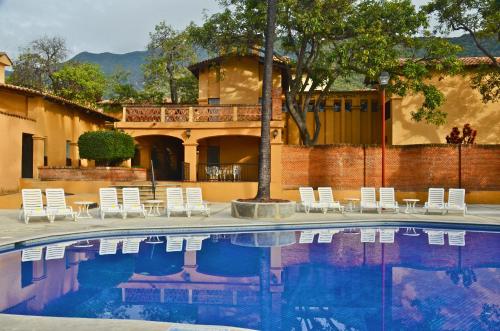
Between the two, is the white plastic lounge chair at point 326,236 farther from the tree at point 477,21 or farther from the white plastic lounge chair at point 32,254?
the tree at point 477,21

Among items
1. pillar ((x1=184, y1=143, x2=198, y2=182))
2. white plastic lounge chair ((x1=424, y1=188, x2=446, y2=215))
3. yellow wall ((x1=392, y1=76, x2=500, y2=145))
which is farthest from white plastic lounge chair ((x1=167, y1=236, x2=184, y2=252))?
yellow wall ((x1=392, y1=76, x2=500, y2=145))

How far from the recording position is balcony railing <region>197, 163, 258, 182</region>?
2261 centimetres

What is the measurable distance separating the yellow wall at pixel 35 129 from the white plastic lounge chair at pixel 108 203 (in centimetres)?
633

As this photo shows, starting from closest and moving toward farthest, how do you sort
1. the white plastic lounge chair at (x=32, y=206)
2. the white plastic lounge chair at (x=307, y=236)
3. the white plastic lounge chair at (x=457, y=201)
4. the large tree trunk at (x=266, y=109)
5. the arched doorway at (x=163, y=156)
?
the white plastic lounge chair at (x=307, y=236)
the white plastic lounge chair at (x=32, y=206)
the large tree trunk at (x=266, y=109)
the white plastic lounge chair at (x=457, y=201)
the arched doorway at (x=163, y=156)

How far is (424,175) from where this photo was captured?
2131cm

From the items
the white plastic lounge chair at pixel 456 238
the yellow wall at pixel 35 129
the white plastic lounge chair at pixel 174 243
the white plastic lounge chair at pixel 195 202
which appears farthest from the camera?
the yellow wall at pixel 35 129

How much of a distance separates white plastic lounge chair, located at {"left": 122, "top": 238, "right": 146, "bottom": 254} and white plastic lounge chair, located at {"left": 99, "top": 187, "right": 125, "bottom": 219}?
299 centimetres

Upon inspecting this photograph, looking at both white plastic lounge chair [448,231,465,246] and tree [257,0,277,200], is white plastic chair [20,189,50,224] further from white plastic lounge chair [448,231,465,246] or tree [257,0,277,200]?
white plastic lounge chair [448,231,465,246]

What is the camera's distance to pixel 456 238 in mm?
13320

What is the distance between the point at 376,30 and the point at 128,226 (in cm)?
1510

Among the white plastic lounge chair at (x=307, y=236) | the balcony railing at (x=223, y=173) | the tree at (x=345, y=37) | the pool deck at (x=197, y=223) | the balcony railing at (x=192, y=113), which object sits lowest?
the white plastic lounge chair at (x=307, y=236)

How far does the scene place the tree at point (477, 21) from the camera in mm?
21784

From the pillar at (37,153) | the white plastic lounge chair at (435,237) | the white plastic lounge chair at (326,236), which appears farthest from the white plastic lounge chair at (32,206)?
the white plastic lounge chair at (435,237)

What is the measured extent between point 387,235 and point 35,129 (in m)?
18.2
